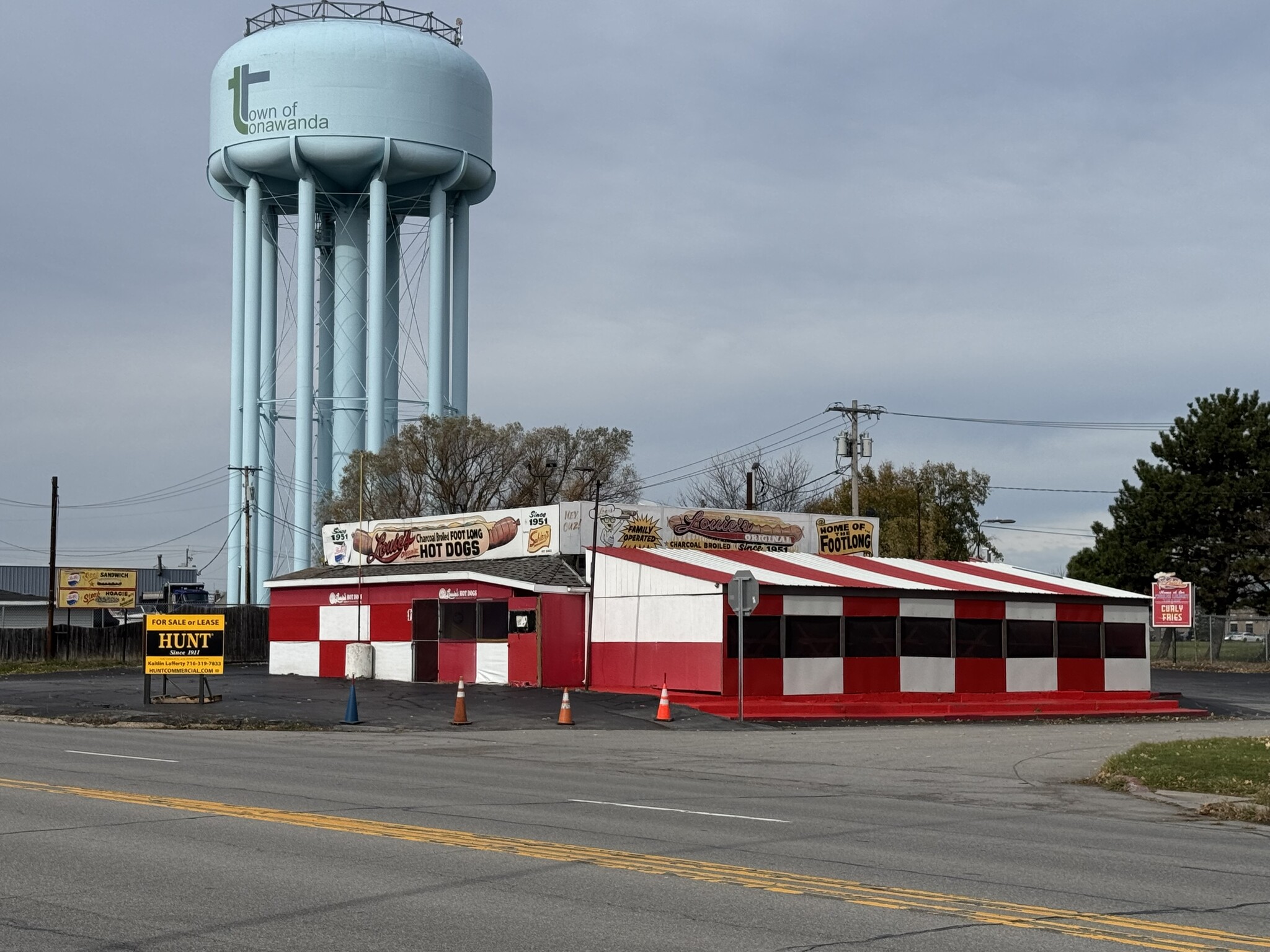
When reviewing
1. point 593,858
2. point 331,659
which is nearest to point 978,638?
point 331,659

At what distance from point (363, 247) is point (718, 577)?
38571 millimetres

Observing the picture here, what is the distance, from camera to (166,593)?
2402 inches

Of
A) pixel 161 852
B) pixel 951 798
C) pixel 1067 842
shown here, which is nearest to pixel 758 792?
pixel 951 798

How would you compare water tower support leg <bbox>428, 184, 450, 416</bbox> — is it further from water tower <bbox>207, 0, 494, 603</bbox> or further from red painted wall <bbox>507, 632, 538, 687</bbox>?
red painted wall <bbox>507, 632, 538, 687</bbox>

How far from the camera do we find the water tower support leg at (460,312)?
2518 inches

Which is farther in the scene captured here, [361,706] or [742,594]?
[361,706]

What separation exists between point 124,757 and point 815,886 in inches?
504

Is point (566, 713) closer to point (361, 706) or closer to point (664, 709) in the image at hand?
point (664, 709)

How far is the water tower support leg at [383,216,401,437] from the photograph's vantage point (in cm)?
6562

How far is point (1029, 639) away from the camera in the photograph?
37.3 metres

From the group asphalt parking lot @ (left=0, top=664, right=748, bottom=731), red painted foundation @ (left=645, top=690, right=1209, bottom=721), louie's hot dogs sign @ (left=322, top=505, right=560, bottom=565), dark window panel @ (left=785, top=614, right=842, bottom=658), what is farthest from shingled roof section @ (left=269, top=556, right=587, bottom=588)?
dark window panel @ (left=785, top=614, right=842, bottom=658)

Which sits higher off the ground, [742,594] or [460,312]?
[460,312]

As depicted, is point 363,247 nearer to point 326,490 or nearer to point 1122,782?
point 326,490

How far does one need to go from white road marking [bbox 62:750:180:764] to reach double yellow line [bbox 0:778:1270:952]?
545cm
